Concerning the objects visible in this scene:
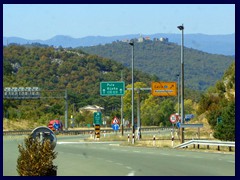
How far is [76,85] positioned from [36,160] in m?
127

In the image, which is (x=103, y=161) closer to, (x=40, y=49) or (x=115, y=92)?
(x=115, y=92)

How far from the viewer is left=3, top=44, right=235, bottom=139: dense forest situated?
110 metres

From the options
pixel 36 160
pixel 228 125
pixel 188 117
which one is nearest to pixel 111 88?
pixel 228 125

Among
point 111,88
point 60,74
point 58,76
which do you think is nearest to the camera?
point 111,88

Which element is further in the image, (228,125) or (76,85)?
(76,85)

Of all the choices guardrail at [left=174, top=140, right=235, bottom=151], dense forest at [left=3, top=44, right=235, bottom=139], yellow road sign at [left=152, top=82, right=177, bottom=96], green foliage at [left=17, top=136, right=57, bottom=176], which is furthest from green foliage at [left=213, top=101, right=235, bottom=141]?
dense forest at [left=3, top=44, right=235, bottom=139]

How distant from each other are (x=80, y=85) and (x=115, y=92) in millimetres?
78889

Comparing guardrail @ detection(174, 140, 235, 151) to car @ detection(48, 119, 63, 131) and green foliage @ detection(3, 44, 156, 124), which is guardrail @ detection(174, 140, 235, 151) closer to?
car @ detection(48, 119, 63, 131)

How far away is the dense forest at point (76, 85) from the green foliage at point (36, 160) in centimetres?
7511

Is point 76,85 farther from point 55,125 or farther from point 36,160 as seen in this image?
point 36,160

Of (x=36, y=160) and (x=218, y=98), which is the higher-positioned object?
(x=218, y=98)

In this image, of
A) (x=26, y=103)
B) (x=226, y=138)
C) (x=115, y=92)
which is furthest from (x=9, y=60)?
(x=226, y=138)

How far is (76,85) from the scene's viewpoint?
14788cm

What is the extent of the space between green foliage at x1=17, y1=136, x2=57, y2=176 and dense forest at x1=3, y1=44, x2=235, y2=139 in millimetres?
75111
